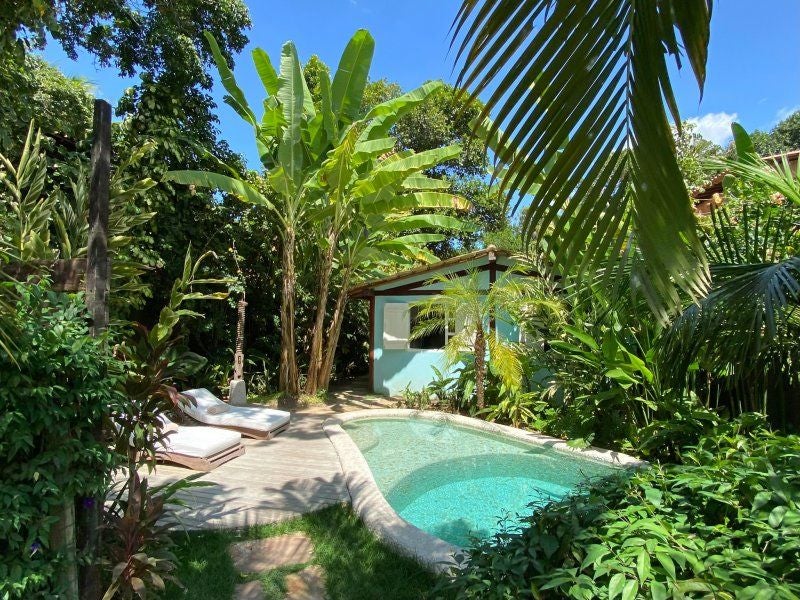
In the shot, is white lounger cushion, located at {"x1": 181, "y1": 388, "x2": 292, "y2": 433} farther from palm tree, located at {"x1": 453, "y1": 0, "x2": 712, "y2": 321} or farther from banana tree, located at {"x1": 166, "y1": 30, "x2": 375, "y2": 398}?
palm tree, located at {"x1": 453, "y1": 0, "x2": 712, "y2": 321}

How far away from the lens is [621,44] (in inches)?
38.8

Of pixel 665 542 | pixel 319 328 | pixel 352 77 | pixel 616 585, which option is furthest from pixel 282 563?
pixel 352 77

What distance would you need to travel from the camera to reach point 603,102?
39.3 inches

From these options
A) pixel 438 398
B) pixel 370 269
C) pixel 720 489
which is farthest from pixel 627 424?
pixel 370 269

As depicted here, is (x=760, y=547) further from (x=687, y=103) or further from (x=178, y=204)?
(x=178, y=204)


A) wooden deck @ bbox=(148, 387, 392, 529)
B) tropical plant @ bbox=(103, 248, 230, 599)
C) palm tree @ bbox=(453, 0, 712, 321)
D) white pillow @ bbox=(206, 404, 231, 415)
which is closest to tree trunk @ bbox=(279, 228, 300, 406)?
white pillow @ bbox=(206, 404, 231, 415)

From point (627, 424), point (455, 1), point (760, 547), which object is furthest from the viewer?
point (627, 424)

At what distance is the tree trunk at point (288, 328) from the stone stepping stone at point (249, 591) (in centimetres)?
709

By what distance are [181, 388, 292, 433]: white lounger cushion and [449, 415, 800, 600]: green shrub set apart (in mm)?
5616

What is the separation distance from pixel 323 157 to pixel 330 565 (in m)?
8.38

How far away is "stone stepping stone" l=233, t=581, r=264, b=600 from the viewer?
10.3 ft

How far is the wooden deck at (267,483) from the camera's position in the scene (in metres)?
4.43

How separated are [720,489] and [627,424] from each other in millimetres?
4926

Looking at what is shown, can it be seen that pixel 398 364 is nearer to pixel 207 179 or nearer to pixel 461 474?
pixel 461 474
